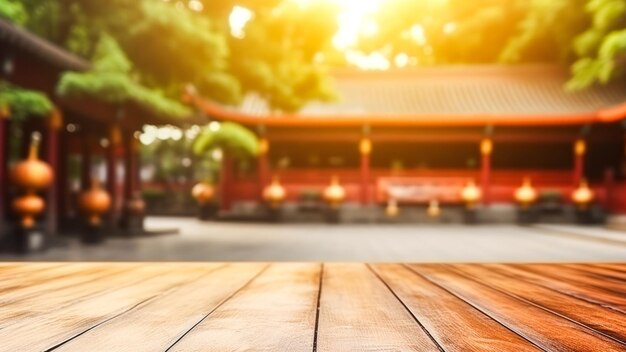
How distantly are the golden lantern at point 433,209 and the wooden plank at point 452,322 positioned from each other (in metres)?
12.3

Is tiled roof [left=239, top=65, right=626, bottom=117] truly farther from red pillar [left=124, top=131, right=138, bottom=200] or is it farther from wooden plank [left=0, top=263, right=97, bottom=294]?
wooden plank [left=0, top=263, right=97, bottom=294]

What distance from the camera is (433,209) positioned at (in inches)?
542

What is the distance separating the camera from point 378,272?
2141mm

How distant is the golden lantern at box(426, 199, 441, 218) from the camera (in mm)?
13789

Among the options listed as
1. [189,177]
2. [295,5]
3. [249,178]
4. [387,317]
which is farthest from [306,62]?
[189,177]

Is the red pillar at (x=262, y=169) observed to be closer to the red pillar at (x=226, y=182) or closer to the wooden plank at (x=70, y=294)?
the red pillar at (x=226, y=182)

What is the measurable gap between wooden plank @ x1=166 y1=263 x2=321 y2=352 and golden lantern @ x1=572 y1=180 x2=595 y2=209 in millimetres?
13955

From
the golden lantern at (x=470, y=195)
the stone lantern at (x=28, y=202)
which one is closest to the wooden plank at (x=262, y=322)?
the stone lantern at (x=28, y=202)

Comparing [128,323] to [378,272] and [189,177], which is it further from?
[189,177]

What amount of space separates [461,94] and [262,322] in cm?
1667

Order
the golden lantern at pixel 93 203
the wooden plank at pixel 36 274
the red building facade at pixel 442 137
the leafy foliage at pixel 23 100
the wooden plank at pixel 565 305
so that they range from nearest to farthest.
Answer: the wooden plank at pixel 565 305, the wooden plank at pixel 36 274, the leafy foliage at pixel 23 100, the golden lantern at pixel 93 203, the red building facade at pixel 442 137

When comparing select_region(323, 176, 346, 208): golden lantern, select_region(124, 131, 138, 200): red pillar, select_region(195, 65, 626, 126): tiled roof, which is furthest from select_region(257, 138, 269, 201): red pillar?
select_region(124, 131, 138, 200): red pillar

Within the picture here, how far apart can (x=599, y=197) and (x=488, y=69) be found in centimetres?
605

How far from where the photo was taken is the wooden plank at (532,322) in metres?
1.06
